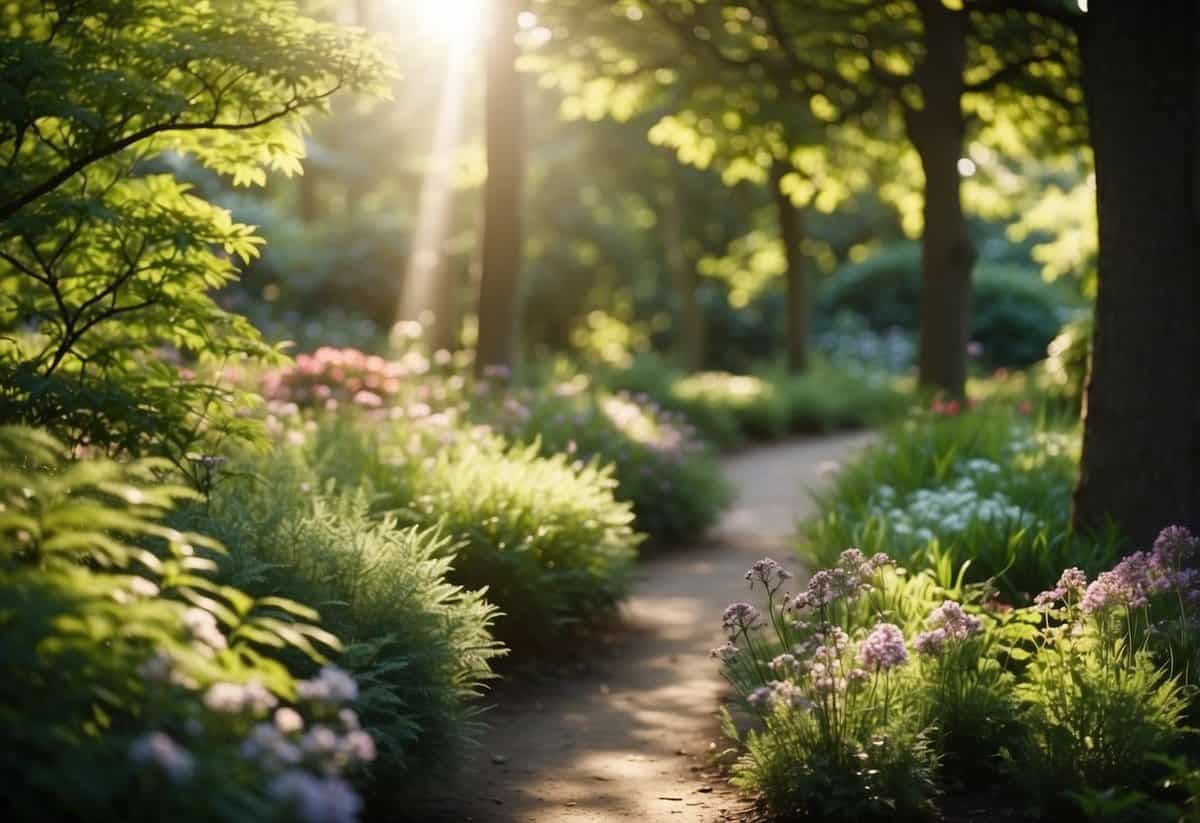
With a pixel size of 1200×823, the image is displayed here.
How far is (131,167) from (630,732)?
3.85 metres

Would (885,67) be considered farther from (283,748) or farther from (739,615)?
(283,748)

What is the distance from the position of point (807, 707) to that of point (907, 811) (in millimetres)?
599

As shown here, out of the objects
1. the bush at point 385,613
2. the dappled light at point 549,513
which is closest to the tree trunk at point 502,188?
the dappled light at point 549,513

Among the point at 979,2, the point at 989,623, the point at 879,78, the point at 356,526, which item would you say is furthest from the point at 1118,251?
the point at 879,78

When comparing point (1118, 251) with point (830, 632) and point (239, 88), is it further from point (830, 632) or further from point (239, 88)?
point (239, 88)

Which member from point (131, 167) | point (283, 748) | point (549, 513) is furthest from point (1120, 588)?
point (131, 167)

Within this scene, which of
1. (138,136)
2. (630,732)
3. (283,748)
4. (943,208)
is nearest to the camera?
(283,748)

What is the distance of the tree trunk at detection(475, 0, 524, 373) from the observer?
12.0 meters

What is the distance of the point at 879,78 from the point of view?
1309 centimetres

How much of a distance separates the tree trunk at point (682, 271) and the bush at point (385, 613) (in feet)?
68.3

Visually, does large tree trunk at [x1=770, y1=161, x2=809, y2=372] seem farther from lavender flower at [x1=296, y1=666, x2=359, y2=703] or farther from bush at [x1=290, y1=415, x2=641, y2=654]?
lavender flower at [x1=296, y1=666, x2=359, y2=703]

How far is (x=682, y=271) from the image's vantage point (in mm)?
27266

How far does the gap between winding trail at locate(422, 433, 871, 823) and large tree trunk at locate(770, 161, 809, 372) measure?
12558 millimetres

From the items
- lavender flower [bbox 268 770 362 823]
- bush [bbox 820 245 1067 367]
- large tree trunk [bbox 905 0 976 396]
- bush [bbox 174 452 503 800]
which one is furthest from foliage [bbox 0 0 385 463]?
bush [bbox 820 245 1067 367]
